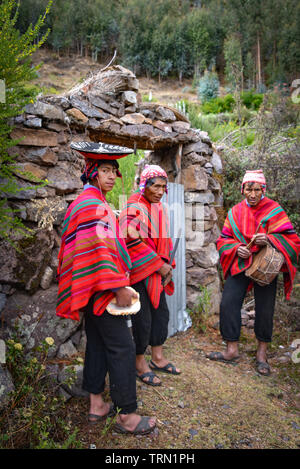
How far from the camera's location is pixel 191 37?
30391 millimetres

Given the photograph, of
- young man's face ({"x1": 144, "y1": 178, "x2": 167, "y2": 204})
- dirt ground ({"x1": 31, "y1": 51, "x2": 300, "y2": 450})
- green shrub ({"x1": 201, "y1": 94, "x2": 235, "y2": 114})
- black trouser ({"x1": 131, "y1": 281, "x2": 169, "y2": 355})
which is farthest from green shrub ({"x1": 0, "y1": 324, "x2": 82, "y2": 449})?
green shrub ({"x1": 201, "y1": 94, "x2": 235, "y2": 114})

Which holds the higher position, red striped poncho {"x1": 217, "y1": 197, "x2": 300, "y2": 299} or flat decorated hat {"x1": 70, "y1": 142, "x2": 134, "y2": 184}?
flat decorated hat {"x1": 70, "y1": 142, "x2": 134, "y2": 184}

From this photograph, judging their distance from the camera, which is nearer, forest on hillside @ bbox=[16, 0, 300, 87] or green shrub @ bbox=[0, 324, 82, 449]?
green shrub @ bbox=[0, 324, 82, 449]

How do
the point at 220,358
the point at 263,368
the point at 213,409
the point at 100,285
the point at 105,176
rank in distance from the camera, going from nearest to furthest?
1. the point at 100,285
2. the point at 105,176
3. the point at 213,409
4. the point at 263,368
5. the point at 220,358

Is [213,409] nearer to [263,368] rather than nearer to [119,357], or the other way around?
[263,368]

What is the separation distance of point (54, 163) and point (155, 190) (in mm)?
1029

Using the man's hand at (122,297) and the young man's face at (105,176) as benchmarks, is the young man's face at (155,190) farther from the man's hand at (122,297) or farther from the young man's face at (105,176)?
the man's hand at (122,297)

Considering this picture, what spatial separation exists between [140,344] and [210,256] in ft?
7.44

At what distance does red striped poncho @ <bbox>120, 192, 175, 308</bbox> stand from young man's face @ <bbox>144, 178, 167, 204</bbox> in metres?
0.05

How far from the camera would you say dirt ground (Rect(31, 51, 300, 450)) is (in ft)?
6.77

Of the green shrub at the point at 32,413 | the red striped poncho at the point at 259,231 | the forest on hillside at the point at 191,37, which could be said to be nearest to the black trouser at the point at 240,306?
the red striped poncho at the point at 259,231

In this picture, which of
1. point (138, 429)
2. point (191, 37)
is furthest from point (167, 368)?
point (191, 37)

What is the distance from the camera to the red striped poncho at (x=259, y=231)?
309cm

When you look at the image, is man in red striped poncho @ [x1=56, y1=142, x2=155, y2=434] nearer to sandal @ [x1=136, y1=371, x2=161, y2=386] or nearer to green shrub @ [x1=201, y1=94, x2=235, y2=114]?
sandal @ [x1=136, y1=371, x2=161, y2=386]
